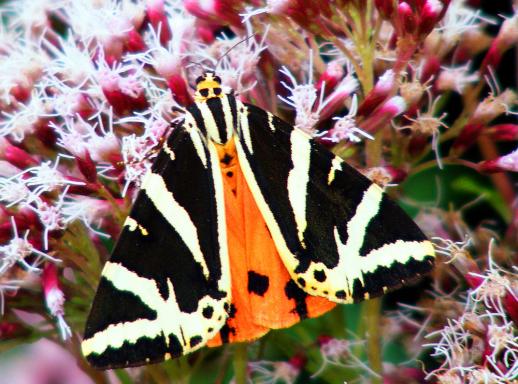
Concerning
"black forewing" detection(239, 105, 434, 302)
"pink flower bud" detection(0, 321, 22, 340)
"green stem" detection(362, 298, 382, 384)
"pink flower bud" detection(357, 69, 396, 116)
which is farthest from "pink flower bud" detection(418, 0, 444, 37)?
"pink flower bud" detection(0, 321, 22, 340)

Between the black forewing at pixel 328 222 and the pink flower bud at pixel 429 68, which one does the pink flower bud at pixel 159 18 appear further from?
the pink flower bud at pixel 429 68

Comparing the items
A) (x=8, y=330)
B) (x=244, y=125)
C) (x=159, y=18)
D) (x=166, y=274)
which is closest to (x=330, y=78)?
(x=244, y=125)

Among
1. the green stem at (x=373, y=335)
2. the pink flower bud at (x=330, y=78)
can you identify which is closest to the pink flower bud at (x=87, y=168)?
the pink flower bud at (x=330, y=78)

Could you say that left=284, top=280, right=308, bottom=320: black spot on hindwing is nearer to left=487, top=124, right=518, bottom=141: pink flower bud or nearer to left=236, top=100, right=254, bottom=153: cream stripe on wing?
left=236, top=100, right=254, bottom=153: cream stripe on wing

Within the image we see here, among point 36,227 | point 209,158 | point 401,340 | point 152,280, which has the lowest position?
point 401,340

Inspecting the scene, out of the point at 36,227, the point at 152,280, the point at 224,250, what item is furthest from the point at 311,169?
the point at 36,227

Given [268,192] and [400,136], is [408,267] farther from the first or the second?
[400,136]
